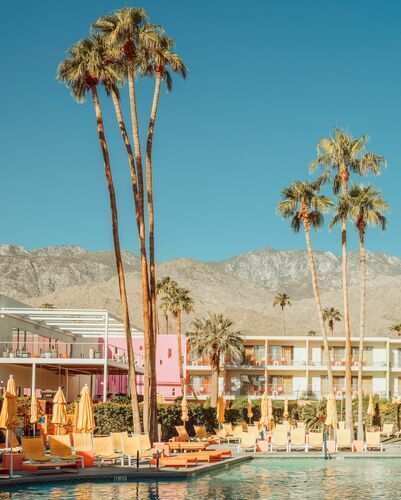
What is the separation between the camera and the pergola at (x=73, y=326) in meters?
40.0

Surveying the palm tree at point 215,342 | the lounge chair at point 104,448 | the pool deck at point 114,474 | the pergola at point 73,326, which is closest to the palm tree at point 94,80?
the lounge chair at point 104,448

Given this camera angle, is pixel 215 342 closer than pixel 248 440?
No

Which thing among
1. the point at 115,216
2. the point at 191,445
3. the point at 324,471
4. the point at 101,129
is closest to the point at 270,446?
the point at 191,445

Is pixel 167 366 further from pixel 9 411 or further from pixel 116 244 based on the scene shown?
pixel 9 411

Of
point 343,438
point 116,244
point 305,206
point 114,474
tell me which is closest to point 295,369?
point 305,206

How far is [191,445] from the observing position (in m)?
29.5

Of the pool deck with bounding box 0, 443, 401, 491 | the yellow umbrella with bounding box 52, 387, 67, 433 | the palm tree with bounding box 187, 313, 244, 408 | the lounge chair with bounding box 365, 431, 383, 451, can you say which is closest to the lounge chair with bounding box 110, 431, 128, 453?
the pool deck with bounding box 0, 443, 401, 491

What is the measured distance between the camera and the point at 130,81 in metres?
31.6

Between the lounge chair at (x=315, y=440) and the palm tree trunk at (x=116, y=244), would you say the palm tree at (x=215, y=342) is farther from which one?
the palm tree trunk at (x=116, y=244)

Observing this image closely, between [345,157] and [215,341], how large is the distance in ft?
76.9

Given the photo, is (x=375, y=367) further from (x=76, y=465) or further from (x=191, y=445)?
(x=76, y=465)

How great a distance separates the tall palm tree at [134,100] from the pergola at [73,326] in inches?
323

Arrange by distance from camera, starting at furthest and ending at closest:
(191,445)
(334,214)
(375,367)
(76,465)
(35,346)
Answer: (375,367)
(35,346)
(334,214)
(191,445)
(76,465)

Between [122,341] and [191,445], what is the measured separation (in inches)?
1580
